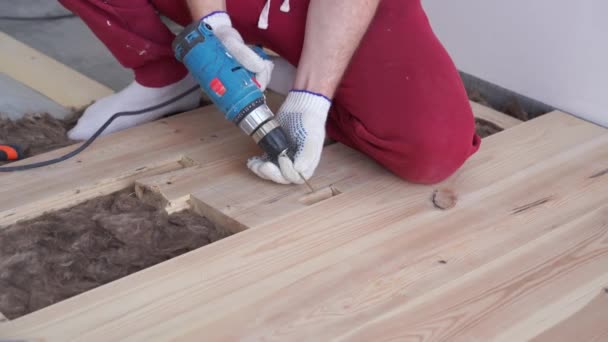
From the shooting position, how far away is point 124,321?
116 cm

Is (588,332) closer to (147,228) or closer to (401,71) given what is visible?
(401,71)

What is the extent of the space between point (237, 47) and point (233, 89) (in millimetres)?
108

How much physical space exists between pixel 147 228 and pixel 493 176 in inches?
30.9

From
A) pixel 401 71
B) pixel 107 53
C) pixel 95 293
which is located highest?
pixel 401 71

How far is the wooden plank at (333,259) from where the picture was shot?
3.84 ft

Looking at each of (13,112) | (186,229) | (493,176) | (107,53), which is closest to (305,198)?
(186,229)

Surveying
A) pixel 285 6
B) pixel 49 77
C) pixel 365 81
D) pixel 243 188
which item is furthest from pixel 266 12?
pixel 49 77

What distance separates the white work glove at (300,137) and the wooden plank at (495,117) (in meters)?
0.63

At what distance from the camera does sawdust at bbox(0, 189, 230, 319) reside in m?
1.30

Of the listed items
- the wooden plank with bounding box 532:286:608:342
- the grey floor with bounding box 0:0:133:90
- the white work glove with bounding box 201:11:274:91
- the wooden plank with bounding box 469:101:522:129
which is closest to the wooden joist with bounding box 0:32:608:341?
the wooden plank with bounding box 532:286:608:342

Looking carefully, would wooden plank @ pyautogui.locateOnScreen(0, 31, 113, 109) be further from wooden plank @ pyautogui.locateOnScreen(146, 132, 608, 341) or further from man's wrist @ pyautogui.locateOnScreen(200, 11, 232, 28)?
wooden plank @ pyautogui.locateOnScreen(146, 132, 608, 341)

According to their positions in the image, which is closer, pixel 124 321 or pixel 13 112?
pixel 124 321

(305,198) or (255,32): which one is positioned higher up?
(255,32)

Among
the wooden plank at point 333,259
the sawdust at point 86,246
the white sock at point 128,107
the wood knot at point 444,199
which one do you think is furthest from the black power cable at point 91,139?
the wood knot at point 444,199
